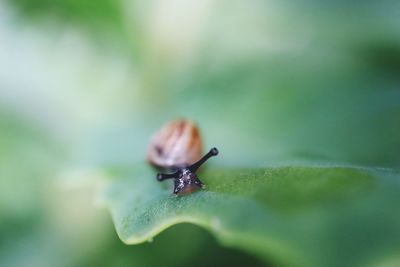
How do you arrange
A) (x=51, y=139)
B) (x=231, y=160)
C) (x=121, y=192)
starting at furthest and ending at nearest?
1. (x=51, y=139)
2. (x=231, y=160)
3. (x=121, y=192)

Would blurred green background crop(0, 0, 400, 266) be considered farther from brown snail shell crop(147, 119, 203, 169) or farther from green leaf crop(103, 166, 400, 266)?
green leaf crop(103, 166, 400, 266)

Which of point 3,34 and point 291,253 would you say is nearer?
point 291,253

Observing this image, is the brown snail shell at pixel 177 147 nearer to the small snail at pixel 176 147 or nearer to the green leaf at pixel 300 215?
the small snail at pixel 176 147

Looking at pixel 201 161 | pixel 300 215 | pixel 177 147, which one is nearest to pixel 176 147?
pixel 177 147

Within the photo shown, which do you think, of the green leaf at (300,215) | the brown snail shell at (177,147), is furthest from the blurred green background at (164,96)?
the green leaf at (300,215)

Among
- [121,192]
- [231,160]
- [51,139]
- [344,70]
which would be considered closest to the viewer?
[121,192]

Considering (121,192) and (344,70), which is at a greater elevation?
(344,70)

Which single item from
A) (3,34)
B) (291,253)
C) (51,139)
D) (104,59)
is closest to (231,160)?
Result: (291,253)

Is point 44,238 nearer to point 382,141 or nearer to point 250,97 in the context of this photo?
point 250,97
